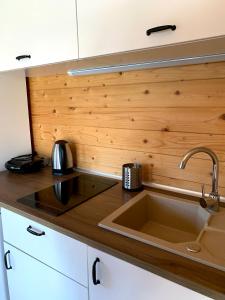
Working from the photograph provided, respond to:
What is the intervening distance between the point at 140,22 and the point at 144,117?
56 centimetres

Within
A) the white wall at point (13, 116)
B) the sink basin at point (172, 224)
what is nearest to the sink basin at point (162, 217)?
the sink basin at point (172, 224)

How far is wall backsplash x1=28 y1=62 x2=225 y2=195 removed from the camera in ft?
3.88

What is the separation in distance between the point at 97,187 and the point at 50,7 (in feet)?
3.19

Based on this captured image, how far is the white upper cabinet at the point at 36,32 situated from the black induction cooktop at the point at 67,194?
710 millimetres

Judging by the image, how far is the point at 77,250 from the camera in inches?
39.4

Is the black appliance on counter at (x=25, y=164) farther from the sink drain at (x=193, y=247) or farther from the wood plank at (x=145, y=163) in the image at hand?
the sink drain at (x=193, y=247)

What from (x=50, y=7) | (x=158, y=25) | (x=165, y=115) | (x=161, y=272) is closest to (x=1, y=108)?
(x=50, y=7)

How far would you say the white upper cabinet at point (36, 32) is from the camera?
112 centimetres

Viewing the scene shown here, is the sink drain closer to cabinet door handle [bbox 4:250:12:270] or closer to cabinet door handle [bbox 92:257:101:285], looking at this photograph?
cabinet door handle [bbox 92:257:101:285]

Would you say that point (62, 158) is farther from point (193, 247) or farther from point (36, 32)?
point (193, 247)

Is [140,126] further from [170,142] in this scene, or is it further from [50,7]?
[50,7]

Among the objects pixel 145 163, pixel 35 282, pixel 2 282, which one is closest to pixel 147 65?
pixel 145 163

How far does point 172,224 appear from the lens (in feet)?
4.13

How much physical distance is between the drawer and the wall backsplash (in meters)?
0.61
